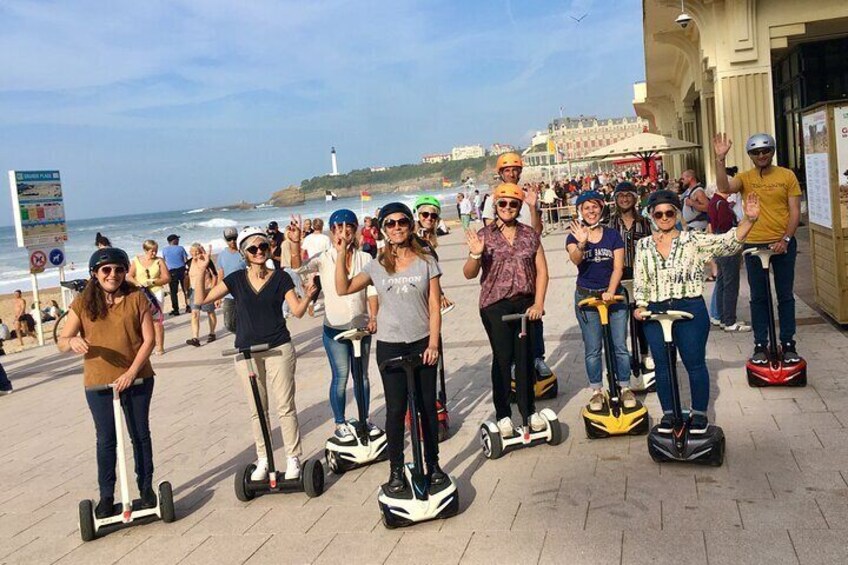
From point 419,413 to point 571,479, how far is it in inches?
41.2

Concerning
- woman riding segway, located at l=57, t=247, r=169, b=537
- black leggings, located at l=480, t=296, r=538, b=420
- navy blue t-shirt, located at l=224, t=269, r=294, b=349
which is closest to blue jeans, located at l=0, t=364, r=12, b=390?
woman riding segway, located at l=57, t=247, r=169, b=537

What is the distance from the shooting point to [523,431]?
543 centimetres

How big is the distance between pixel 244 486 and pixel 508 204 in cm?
244

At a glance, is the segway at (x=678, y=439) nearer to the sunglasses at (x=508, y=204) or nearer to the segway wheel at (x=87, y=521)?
the sunglasses at (x=508, y=204)

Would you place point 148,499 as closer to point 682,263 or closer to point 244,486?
point 244,486

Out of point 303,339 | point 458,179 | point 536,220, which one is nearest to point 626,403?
point 536,220

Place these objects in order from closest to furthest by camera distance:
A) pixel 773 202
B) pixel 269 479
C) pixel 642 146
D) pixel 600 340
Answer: pixel 269 479 < pixel 600 340 < pixel 773 202 < pixel 642 146

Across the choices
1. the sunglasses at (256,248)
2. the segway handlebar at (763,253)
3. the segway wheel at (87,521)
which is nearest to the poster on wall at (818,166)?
the segway handlebar at (763,253)

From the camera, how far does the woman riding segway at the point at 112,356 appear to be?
15.5 feet

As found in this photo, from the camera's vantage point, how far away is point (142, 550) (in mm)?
4492

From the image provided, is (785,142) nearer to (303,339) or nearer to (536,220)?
(303,339)

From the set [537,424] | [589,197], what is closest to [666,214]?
[589,197]

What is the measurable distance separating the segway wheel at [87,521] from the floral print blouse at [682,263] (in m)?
3.51

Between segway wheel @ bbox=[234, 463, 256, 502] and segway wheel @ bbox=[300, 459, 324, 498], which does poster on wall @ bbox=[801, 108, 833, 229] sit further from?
segway wheel @ bbox=[234, 463, 256, 502]
